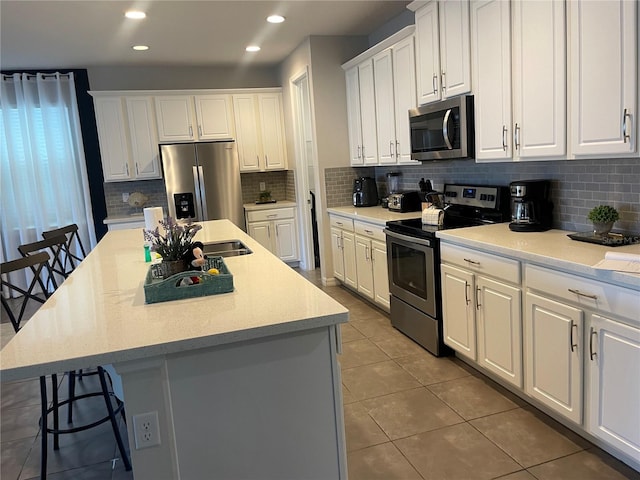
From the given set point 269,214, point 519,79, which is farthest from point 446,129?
point 269,214

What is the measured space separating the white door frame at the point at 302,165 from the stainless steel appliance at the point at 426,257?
205 cm

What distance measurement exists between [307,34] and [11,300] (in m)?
4.59

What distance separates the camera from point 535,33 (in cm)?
252

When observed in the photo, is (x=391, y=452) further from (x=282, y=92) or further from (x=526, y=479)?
(x=282, y=92)

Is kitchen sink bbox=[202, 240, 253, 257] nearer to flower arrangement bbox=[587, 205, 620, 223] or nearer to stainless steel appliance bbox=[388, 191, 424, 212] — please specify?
stainless steel appliance bbox=[388, 191, 424, 212]

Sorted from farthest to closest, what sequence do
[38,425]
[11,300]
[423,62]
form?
[11,300], [423,62], [38,425]

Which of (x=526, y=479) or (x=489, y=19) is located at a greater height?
(x=489, y=19)

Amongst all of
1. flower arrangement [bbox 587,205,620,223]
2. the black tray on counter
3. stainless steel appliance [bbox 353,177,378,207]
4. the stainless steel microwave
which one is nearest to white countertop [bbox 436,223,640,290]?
the black tray on counter

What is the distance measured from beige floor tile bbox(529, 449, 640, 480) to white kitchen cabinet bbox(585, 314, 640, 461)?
137mm

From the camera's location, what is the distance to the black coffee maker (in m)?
2.83

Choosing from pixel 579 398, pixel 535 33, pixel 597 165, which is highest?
pixel 535 33

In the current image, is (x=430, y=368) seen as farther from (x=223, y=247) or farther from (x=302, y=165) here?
(x=302, y=165)

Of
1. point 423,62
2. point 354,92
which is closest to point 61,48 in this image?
point 354,92

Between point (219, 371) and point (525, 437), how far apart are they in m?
1.64
